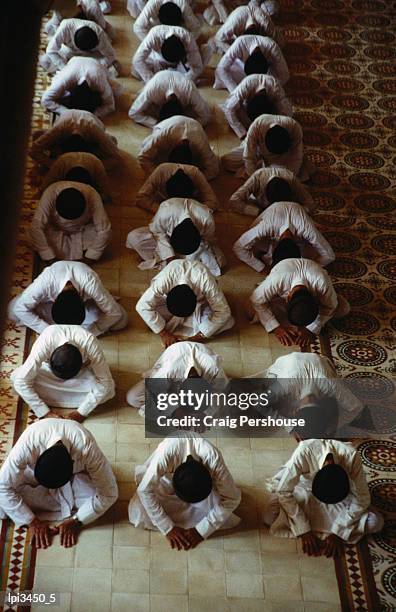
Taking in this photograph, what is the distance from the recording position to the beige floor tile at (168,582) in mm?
5633

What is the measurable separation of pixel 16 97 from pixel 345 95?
836 cm

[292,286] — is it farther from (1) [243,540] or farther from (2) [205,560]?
(2) [205,560]

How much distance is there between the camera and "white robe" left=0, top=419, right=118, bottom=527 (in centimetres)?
569

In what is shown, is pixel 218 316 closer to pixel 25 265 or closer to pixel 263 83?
pixel 25 265

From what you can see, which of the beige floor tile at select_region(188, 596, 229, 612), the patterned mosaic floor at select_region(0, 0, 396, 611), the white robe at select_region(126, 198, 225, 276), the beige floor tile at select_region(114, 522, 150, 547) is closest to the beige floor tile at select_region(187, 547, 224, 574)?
the beige floor tile at select_region(188, 596, 229, 612)

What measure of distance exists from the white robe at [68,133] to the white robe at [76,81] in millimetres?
487

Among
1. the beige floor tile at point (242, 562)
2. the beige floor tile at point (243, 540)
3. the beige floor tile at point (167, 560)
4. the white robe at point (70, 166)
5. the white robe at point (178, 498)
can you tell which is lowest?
the beige floor tile at point (242, 562)

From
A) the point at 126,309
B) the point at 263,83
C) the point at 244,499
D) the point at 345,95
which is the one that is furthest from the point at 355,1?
the point at 244,499

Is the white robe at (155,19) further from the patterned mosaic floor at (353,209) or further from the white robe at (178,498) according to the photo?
the white robe at (178,498)

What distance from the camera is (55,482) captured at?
5660 millimetres

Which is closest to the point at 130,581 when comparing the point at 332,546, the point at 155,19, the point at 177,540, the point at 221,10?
the point at 177,540

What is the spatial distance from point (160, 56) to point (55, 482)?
→ 5162 mm

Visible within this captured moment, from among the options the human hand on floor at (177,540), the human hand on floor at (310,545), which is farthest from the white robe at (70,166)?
the human hand on floor at (310,545)

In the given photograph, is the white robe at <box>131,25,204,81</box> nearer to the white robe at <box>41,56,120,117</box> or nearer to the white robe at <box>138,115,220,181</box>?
the white robe at <box>41,56,120,117</box>
